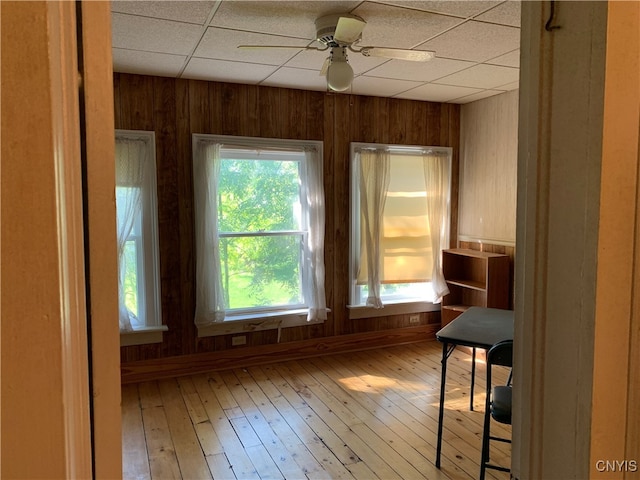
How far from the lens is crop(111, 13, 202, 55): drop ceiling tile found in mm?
2596

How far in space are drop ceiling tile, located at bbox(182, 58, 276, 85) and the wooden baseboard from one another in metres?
2.36

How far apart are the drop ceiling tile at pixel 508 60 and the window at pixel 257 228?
1.68 m

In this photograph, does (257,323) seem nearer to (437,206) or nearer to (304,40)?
(437,206)

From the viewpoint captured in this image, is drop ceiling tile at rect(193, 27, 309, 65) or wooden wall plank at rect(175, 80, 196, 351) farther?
wooden wall plank at rect(175, 80, 196, 351)

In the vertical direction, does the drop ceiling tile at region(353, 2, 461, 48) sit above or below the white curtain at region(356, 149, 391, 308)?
above

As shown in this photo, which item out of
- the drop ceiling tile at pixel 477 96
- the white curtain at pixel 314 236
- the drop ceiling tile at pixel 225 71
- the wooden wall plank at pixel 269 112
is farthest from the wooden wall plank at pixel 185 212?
the drop ceiling tile at pixel 477 96

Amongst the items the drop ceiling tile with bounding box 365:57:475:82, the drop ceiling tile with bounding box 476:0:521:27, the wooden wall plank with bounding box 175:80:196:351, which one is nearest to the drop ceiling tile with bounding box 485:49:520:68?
the drop ceiling tile with bounding box 365:57:475:82

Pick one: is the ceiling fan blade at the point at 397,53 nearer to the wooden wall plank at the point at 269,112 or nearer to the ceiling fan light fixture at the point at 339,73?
the ceiling fan light fixture at the point at 339,73

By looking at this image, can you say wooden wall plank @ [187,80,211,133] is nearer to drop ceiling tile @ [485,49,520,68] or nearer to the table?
drop ceiling tile @ [485,49,520,68]

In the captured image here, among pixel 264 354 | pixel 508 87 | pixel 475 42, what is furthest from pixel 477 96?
pixel 264 354

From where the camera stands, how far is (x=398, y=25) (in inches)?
106

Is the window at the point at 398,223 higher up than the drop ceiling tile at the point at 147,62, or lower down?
lower down

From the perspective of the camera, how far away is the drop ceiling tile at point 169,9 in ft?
7.70

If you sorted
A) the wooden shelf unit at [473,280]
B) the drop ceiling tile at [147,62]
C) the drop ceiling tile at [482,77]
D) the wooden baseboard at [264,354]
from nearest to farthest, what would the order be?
the drop ceiling tile at [147,62] < the drop ceiling tile at [482,77] < the wooden baseboard at [264,354] < the wooden shelf unit at [473,280]
